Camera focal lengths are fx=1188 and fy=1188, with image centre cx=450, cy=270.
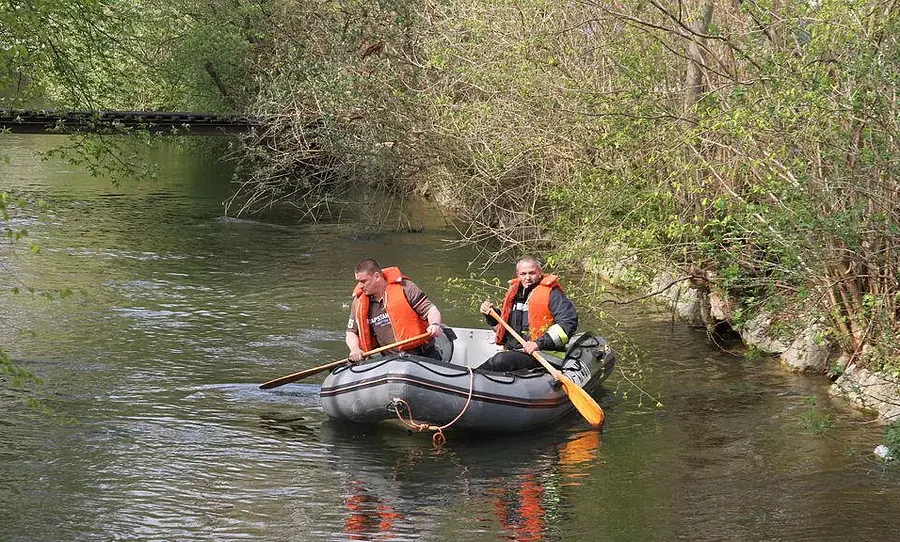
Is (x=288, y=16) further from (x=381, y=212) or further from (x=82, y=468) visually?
(x=82, y=468)

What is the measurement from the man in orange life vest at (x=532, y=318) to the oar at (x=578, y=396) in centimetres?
13

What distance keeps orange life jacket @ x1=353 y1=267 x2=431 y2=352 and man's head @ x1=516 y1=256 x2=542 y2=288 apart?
94 centimetres

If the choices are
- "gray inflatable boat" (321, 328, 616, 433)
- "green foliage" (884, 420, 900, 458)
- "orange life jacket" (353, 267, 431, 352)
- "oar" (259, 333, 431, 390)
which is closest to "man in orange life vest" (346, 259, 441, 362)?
"orange life jacket" (353, 267, 431, 352)

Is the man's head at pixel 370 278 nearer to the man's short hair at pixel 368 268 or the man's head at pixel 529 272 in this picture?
the man's short hair at pixel 368 268

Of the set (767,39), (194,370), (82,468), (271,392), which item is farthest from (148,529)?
(767,39)

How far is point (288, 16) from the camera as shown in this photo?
21297 mm

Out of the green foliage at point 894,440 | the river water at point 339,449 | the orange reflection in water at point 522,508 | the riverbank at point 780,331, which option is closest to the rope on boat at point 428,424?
the river water at point 339,449

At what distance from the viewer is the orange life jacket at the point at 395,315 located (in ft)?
29.6

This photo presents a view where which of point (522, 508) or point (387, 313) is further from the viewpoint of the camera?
point (387, 313)

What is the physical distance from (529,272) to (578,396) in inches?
46.4

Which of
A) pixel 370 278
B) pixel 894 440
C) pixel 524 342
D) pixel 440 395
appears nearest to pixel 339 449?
pixel 440 395

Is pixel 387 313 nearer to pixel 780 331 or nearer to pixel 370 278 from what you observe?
pixel 370 278

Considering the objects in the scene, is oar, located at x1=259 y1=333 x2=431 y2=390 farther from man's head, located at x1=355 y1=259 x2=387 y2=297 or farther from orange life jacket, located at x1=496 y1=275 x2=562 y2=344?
orange life jacket, located at x1=496 y1=275 x2=562 y2=344

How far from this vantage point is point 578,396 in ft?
29.0
